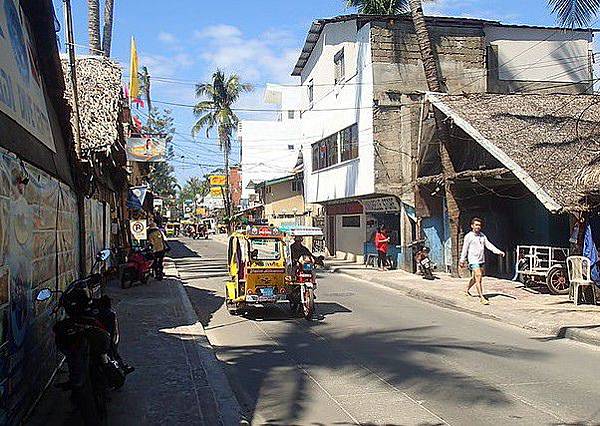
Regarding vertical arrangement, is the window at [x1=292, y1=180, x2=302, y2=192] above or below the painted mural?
above

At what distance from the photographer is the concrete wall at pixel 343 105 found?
25.7 m

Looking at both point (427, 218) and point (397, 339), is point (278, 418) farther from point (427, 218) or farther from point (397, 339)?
point (427, 218)

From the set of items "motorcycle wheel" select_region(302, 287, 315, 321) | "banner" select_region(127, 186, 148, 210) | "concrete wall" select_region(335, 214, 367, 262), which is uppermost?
"banner" select_region(127, 186, 148, 210)

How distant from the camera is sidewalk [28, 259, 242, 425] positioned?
6.62 m

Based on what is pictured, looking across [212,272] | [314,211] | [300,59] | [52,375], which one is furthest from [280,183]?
[52,375]

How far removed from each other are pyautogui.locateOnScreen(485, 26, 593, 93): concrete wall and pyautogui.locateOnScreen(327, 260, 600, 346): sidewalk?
10342 mm

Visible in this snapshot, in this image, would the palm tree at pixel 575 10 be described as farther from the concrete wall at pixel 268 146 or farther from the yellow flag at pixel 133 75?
the concrete wall at pixel 268 146

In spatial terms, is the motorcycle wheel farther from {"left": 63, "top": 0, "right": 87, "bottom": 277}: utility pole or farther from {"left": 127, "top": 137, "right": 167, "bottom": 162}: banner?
{"left": 127, "top": 137, "right": 167, "bottom": 162}: banner

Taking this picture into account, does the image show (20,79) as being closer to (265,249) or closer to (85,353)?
(85,353)

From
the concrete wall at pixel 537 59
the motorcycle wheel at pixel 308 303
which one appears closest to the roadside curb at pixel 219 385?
the motorcycle wheel at pixel 308 303

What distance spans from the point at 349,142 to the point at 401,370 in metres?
19.7

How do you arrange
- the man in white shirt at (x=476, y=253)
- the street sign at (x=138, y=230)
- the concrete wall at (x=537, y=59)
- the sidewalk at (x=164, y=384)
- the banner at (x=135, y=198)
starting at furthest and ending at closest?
the concrete wall at (x=537, y=59) < the banner at (x=135, y=198) < the street sign at (x=138, y=230) < the man in white shirt at (x=476, y=253) < the sidewalk at (x=164, y=384)

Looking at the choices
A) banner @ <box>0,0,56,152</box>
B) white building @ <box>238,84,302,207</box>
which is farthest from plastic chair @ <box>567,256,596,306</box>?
white building @ <box>238,84,302,207</box>

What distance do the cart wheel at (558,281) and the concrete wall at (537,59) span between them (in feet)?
42.4
